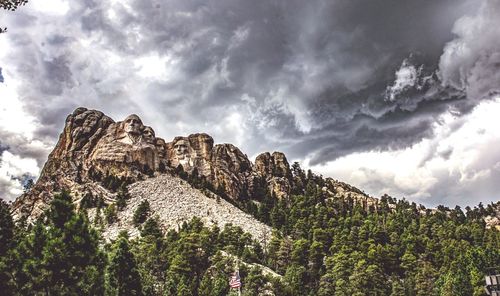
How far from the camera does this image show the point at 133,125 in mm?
167375

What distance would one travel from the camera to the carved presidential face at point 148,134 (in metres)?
168

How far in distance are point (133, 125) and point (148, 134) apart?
6930 mm

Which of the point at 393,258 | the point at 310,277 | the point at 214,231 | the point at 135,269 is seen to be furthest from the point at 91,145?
the point at 135,269

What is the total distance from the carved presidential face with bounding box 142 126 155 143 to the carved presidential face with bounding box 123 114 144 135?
6.98ft

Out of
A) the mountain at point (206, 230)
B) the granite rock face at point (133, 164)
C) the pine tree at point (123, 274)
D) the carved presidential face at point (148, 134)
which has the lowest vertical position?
the pine tree at point (123, 274)

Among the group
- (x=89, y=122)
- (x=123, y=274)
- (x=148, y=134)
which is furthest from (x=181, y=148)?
(x=123, y=274)

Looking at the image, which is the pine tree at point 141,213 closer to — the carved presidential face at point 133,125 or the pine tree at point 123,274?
the carved presidential face at point 133,125

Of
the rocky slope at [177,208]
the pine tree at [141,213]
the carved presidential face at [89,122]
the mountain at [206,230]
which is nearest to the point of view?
the mountain at [206,230]

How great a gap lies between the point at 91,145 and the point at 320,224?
89017 millimetres

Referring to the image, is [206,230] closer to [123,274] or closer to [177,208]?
[177,208]

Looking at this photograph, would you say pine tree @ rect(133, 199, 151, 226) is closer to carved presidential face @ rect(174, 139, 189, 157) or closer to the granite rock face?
the granite rock face

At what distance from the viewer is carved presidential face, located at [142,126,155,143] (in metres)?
168

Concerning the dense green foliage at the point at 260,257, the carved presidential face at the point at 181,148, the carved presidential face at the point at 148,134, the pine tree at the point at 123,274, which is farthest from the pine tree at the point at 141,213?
the pine tree at the point at 123,274

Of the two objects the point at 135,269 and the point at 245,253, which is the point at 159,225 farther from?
the point at 135,269
